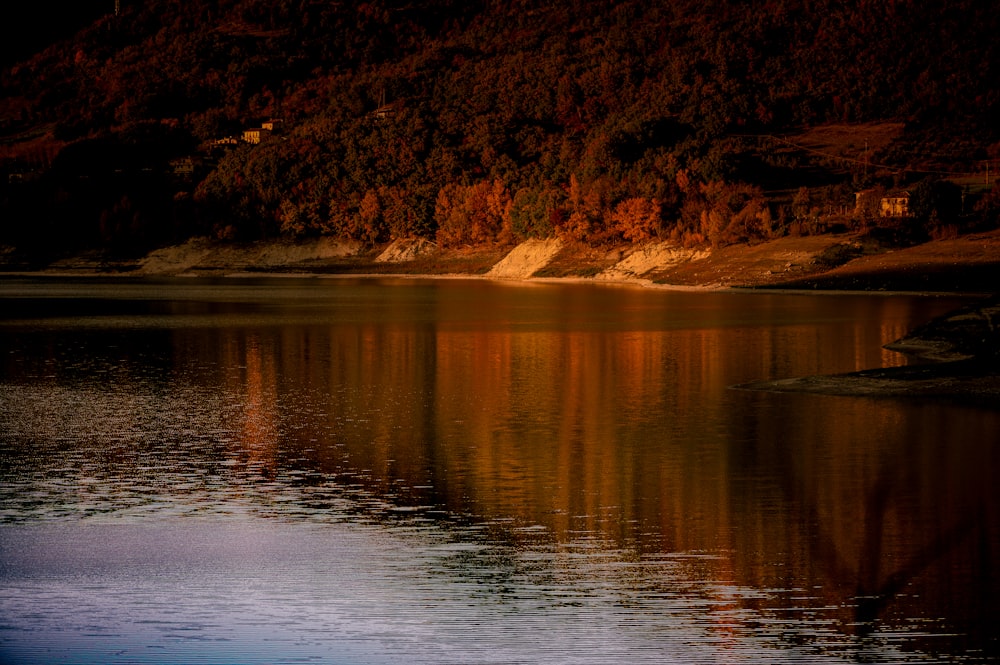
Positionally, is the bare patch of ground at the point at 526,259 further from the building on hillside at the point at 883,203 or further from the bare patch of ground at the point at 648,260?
the building on hillside at the point at 883,203

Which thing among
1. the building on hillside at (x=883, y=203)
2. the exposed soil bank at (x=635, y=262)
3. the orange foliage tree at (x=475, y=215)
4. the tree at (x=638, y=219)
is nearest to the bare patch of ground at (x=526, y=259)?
the exposed soil bank at (x=635, y=262)

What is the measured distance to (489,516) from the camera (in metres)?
17.7

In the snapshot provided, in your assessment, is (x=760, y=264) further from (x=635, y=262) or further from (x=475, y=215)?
(x=475, y=215)

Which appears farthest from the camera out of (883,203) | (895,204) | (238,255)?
(238,255)

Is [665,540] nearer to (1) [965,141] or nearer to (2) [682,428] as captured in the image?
(2) [682,428]

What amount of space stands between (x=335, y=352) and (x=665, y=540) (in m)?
29.4

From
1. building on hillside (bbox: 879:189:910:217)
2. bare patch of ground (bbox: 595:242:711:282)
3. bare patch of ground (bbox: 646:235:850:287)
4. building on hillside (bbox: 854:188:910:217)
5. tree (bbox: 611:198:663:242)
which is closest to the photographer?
bare patch of ground (bbox: 646:235:850:287)

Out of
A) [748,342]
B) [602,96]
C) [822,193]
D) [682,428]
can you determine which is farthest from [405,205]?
[682,428]

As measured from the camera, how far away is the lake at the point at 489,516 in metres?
12.4

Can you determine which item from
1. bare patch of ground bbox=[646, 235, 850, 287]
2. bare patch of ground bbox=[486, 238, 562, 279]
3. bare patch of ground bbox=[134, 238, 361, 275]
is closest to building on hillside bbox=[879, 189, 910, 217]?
bare patch of ground bbox=[646, 235, 850, 287]

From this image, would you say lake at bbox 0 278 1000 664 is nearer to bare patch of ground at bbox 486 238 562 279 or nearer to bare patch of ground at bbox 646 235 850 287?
bare patch of ground at bbox 646 235 850 287

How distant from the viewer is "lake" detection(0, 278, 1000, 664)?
12438mm

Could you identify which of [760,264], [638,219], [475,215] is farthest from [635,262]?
[475,215]

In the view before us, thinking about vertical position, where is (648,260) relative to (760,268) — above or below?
above
